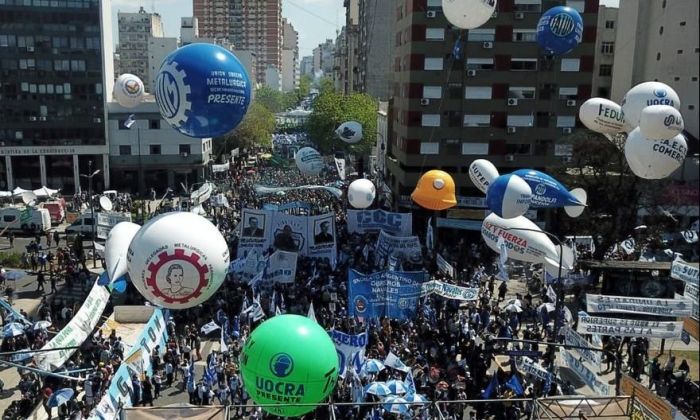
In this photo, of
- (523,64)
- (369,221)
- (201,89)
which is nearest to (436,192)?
(369,221)

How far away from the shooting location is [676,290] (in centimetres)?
2211

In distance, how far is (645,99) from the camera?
1680cm

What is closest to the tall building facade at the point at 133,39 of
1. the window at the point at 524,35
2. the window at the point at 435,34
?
the window at the point at 435,34

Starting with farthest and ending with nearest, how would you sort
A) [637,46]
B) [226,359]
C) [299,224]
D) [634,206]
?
[637,46]
[634,206]
[299,224]
[226,359]

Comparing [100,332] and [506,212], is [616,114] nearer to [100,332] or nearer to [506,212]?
[506,212]

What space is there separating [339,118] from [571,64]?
26673 mm

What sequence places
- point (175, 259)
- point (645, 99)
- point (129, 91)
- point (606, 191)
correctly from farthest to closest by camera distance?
point (606, 191), point (129, 91), point (645, 99), point (175, 259)

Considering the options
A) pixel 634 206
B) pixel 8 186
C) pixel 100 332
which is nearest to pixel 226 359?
pixel 100 332

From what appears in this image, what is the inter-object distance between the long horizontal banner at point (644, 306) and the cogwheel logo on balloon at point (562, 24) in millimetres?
11307

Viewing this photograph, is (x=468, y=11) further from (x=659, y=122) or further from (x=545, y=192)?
(x=659, y=122)

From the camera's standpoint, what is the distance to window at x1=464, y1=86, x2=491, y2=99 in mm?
35281

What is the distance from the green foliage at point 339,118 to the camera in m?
58.5

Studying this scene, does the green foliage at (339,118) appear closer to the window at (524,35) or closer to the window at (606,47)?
the window at (606,47)

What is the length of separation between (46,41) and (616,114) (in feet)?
151
